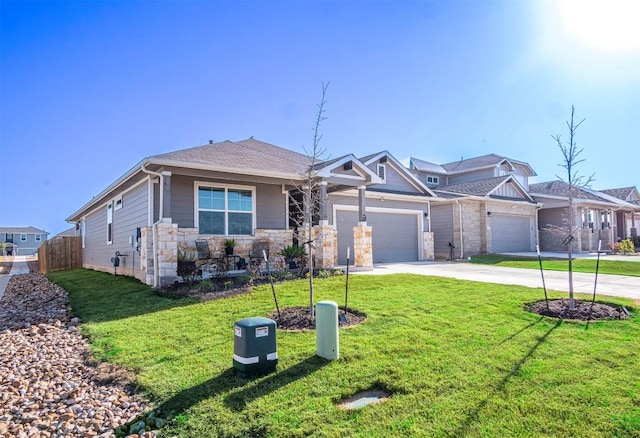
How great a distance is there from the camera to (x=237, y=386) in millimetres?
3777

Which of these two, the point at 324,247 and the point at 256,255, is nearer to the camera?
the point at 256,255

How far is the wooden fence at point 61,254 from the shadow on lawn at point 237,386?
2213cm

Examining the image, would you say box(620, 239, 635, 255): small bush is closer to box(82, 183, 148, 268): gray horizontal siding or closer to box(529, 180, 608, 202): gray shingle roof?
box(529, 180, 608, 202): gray shingle roof

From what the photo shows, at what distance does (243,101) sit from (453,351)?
13.2 metres

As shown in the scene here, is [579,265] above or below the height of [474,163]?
below

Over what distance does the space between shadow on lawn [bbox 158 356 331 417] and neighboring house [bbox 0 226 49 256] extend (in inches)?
2604

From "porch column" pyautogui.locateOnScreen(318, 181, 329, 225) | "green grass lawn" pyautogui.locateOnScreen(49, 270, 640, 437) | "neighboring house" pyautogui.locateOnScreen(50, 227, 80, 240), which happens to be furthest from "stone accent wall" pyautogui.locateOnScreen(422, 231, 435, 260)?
"neighboring house" pyautogui.locateOnScreen(50, 227, 80, 240)

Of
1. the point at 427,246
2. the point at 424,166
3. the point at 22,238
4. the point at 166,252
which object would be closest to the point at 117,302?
the point at 166,252

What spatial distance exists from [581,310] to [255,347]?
5606 mm

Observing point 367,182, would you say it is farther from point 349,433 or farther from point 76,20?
point 349,433

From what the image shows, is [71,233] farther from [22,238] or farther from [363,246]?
[363,246]

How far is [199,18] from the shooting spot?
10.9 meters

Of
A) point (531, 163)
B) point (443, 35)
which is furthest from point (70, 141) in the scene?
point (531, 163)

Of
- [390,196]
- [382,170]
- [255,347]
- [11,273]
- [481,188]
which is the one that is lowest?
[11,273]
